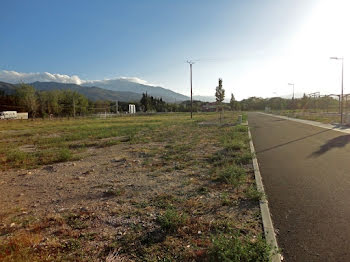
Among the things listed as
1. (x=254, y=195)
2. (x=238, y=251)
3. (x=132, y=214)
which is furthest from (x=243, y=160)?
(x=238, y=251)

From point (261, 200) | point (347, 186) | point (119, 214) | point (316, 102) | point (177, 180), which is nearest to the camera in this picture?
point (119, 214)

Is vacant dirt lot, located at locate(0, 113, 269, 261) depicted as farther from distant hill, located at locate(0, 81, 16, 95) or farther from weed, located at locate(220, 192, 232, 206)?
distant hill, located at locate(0, 81, 16, 95)

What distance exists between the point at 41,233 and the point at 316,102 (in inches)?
1991

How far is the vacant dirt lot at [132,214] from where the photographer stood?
2.81 metres

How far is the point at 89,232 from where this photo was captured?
3.37m

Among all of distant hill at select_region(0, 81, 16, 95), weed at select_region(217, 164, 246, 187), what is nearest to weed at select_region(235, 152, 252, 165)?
weed at select_region(217, 164, 246, 187)

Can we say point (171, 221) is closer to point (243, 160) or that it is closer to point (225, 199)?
point (225, 199)

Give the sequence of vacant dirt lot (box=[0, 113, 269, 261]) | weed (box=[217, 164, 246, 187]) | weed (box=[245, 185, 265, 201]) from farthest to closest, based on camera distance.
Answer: weed (box=[217, 164, 246, 187]), weed (box=[245, 185, 265, 201]), vacant dirt lot (box=[0, 113, 269, 261])

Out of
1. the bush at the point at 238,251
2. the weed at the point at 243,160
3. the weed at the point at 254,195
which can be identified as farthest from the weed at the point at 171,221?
the weed at the point at 243,160

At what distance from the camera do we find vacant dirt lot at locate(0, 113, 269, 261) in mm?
2812

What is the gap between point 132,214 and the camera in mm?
3951

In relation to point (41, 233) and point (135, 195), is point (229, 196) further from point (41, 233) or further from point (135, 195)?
point (41, 233)

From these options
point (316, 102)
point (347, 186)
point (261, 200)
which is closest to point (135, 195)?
point (261, 200)

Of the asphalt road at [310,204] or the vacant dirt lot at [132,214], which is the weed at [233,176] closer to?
the vacant dirt lot at [132,214]
